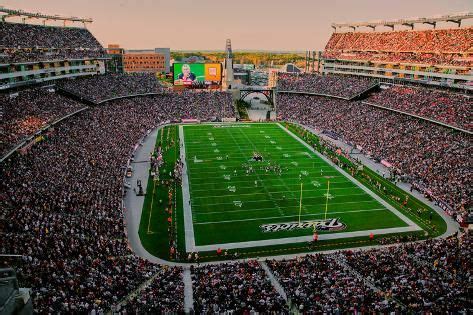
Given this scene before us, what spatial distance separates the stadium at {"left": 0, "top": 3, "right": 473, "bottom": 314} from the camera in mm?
16609

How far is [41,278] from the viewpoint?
15.5m

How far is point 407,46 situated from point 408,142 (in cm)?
2561

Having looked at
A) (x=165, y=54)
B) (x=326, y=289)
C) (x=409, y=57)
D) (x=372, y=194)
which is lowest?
(x=372, y=194)

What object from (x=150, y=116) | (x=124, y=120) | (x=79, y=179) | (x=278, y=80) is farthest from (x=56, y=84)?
(x=278, y=80)

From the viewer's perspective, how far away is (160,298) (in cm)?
1591

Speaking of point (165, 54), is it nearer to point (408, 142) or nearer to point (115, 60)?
point (115, 60)

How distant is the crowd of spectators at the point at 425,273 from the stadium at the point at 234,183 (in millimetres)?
101

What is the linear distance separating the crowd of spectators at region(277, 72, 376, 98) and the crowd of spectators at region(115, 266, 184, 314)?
5119 cm

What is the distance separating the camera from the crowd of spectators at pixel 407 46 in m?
51.7

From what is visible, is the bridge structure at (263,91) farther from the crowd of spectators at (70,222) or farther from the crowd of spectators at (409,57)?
the crowd of spectators at (70,222)

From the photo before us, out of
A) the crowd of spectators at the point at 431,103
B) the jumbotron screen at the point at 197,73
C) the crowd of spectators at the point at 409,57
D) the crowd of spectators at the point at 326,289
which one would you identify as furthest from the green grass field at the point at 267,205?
the jumbotron screen at the point at 197,73

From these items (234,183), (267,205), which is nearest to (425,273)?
(267,205)

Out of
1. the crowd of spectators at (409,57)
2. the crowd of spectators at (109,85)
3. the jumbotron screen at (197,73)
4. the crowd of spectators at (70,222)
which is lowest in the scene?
the crowd of spectators at (70,222)

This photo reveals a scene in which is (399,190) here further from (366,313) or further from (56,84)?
(56,84)
